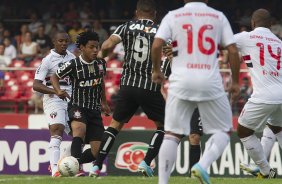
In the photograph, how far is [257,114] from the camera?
11.5m

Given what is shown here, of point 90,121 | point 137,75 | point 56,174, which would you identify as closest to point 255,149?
point 137,75

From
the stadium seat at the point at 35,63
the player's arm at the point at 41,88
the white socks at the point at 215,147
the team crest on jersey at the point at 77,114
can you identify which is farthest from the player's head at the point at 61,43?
the stadium seat at the point at 35,63

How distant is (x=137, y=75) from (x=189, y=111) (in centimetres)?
225

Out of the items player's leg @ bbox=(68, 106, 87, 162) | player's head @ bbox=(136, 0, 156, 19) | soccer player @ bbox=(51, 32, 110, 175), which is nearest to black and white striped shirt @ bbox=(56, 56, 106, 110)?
soccer player @ bbox=(51, 32, 110, 175)

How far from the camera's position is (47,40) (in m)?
23.3

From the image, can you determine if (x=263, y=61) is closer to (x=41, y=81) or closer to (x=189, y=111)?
(x=189, y=111)

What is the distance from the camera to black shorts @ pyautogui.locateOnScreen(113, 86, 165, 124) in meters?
11.5

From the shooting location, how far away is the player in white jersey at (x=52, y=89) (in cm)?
1306

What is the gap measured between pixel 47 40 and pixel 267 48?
12.5 metres

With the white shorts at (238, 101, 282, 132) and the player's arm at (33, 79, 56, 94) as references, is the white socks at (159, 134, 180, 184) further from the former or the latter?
the player's arm at (33, 79, 56, 94)

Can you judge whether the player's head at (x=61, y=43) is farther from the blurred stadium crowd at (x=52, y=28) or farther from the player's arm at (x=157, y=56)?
the blurred stadium crowd at (x=52, y=28)

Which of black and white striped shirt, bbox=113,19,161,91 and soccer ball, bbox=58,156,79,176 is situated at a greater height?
black and white striped shirt, bbox=113,19,161,91

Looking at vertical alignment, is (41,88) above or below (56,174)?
above

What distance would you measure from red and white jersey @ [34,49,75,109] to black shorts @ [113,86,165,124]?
2001 millimetres
